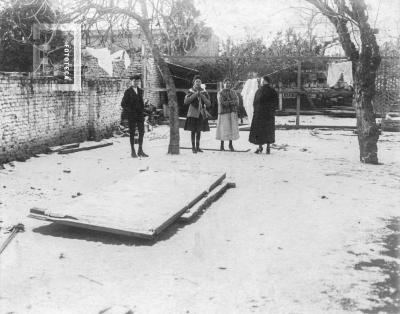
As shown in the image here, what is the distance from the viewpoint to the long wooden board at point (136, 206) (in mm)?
5340

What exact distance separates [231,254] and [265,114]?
23.6 feet

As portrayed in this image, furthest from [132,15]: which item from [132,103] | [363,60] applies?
[363,60]

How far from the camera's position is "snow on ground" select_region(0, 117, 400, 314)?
3.92 metres

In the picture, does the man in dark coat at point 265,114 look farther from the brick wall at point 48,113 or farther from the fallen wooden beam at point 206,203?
the brick wall at point 48,113

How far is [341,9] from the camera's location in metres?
9.89

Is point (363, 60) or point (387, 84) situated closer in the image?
point (363, 60)

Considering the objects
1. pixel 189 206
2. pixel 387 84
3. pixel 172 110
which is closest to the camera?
pixel 189 206

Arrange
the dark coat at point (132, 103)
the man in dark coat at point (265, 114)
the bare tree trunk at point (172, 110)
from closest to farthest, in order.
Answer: the dark coat at point (132, 103) → the bare tree trunk at point (172, 110) → the man in dark coat at point (265, 114)

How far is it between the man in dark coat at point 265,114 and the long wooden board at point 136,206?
4.29 meters

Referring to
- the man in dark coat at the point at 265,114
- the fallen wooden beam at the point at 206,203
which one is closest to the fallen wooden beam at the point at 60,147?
the man in dark coat at the point at 265,114

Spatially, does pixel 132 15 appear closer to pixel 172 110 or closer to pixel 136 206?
pixel 172 110

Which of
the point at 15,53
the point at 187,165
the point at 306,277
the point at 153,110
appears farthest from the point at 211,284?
the point at 15,53

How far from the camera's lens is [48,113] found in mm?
11875

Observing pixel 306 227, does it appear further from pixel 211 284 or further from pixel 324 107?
pixel 324 107
